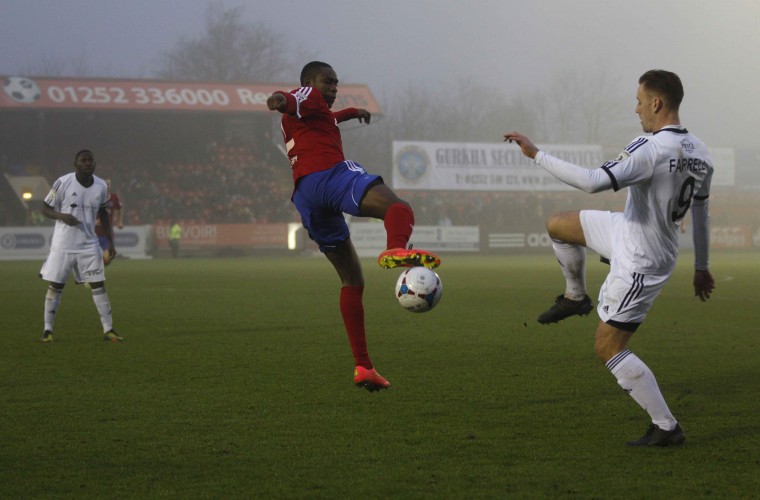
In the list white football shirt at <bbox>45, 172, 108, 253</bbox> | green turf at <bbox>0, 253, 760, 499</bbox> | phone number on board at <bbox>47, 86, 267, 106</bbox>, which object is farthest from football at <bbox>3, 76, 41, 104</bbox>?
white football shirt at <bbox>45, 172, 108, 253</bbox>

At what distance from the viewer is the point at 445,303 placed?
A: 15977 millimetres

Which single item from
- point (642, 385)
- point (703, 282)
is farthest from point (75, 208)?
point (642, 385)

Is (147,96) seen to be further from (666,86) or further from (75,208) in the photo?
(666,86)

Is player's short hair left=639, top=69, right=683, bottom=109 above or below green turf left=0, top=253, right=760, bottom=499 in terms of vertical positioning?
above

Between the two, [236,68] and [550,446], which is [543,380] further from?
[236,68]

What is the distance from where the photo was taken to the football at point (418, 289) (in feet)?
20.7

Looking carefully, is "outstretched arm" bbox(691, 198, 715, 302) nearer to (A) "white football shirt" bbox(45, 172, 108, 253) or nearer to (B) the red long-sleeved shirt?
(B) the red long-sleeved shirt

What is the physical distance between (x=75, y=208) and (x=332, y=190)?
17.8ft

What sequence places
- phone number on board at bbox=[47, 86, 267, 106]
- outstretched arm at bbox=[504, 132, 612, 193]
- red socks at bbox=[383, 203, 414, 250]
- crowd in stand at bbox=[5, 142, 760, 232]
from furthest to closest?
crowd in stand at bbox=[5, 142, 760, 232] → phone number on board at bbox=[47, 86, 267, 106] → red socks at bbox=[383, 203, 414, 250] → outstretched arm at bbox=[504, 132, 612, 193]

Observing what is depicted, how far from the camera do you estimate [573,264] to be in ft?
21.7

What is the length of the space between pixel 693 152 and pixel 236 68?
66.2 meters

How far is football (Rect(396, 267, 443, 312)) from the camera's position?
20.7ft

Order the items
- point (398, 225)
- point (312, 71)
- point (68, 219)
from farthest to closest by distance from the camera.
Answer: point (68, 219) < point (312, 71) < point (398, 225)

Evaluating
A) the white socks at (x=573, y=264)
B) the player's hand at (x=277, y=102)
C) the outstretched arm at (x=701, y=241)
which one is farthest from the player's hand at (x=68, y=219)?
the outstretched arm at (x=701, y=241)
